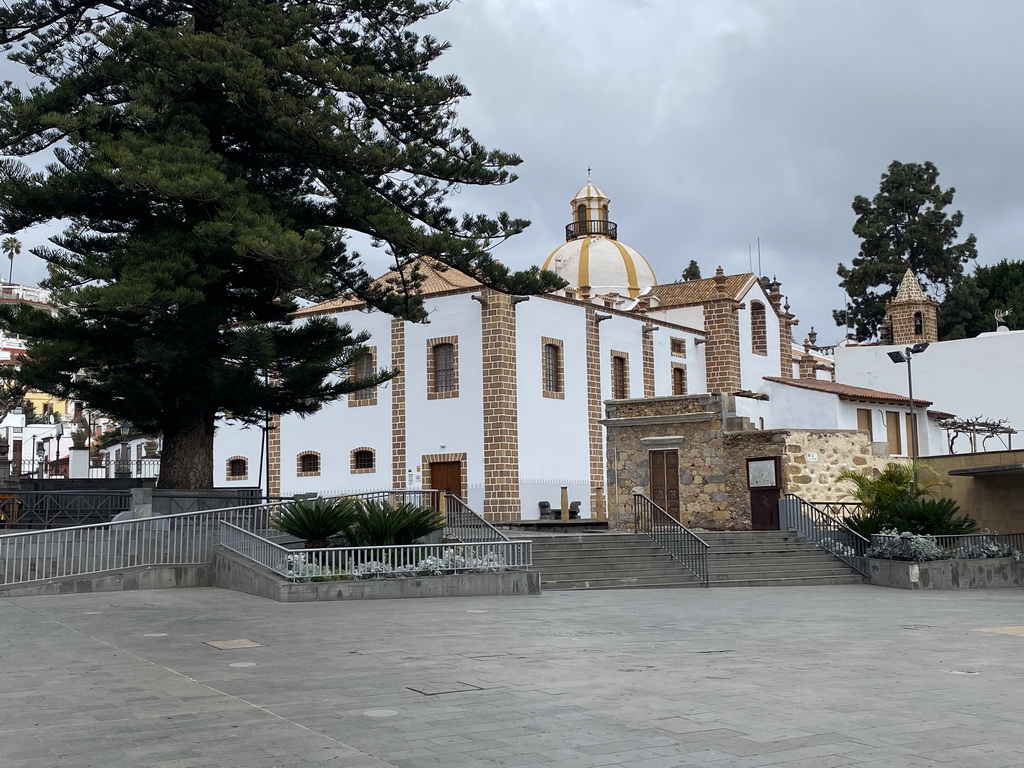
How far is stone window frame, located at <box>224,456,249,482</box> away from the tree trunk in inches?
677

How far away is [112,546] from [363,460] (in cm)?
1874

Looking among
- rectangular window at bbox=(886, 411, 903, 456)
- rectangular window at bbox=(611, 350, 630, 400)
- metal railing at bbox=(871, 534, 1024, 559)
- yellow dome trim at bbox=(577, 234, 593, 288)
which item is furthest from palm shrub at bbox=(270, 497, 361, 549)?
yellow dome trim at bbox=(577, 234, 593, 288)

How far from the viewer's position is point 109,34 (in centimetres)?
2069

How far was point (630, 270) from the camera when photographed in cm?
4672

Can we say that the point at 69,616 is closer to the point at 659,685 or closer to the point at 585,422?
the point at 659,685

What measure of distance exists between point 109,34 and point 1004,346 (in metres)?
34.2

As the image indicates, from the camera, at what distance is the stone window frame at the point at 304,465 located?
3669 cm

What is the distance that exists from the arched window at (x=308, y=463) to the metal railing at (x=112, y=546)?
18532 millimetres

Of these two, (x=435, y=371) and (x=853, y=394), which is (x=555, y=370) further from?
(x=853, y=394)

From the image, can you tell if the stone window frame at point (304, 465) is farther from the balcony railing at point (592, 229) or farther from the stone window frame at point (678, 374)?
the balcony railing at point (592, 229)

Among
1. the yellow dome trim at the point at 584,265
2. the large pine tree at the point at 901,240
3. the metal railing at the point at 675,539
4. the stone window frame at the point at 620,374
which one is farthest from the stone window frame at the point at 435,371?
the large pine tree at the point at 901,240

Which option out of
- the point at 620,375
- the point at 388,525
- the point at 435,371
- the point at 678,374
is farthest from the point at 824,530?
the point at 678,374

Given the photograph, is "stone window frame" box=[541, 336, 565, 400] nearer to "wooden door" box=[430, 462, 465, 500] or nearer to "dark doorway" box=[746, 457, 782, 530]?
"wooden door" box=[430, 462, 465, 500]

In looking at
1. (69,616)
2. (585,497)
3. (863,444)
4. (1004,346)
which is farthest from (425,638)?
(1004,346)
